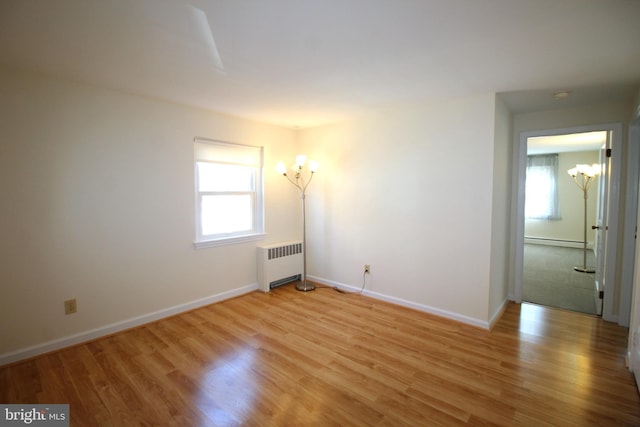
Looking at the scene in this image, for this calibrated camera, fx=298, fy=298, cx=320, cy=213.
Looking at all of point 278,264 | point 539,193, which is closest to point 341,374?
point 278,264

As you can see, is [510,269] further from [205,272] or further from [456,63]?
[205,272]

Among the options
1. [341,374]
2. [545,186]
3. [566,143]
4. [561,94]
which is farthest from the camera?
[545,186]

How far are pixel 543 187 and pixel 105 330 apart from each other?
946 cm

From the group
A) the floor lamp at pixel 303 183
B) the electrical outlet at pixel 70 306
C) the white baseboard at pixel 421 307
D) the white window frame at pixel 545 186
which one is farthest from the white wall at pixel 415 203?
the white window frame at pixel 545 186

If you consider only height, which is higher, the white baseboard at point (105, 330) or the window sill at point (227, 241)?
the window sill at point (227, 241)

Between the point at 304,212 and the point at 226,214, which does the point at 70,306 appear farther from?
the point at 304,212

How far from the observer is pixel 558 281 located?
461 cm

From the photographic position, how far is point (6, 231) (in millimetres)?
2355

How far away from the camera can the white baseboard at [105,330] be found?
8.02 ft

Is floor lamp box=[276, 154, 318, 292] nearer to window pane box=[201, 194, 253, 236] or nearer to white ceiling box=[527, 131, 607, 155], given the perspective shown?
window pane box=[201, 194, 253, 236]

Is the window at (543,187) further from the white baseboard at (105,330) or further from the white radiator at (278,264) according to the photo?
the white baseboard at (105,330)

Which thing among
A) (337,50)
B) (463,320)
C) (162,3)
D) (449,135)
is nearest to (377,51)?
(337,50)

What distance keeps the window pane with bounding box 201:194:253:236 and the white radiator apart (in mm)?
443

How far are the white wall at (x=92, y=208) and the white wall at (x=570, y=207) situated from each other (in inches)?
301
